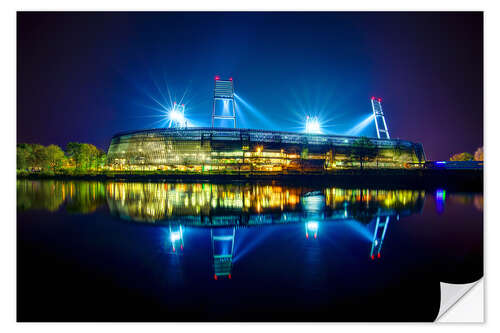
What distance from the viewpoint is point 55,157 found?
2096 inches

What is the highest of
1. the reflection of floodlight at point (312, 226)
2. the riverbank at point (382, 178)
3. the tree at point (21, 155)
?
the tree at point (21, 155)

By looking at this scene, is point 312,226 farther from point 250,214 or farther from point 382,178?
point 382,178

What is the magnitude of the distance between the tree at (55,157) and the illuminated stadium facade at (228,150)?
16.3 meters

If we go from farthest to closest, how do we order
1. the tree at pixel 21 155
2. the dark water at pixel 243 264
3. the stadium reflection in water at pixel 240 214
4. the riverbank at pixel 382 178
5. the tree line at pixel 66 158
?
the tree line at pixel 66 158, the riverbank at pixel 382 178, the tree at pixel 21 155, the stadium reflection in water at pixel 240 214, the dark water at pixel 243 264

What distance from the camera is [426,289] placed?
18.0 feet

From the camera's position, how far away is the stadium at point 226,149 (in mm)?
61688

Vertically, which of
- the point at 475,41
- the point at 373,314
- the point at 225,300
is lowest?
the point at 373,314

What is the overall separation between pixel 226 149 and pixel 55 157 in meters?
38.2

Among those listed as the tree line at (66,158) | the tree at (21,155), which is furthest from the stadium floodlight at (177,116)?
the tree at (21,155)

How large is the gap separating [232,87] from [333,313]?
61.5 m

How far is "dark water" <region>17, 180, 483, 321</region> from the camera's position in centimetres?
474

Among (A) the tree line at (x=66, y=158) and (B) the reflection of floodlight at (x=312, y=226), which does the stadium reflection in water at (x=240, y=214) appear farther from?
(A) the tree line at (x=66, y=158)
